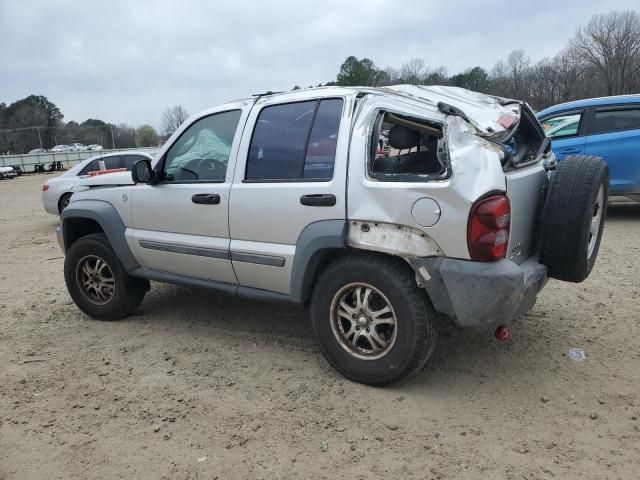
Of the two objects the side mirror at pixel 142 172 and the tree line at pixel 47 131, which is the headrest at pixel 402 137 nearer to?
the side mirror at pixel 142 172

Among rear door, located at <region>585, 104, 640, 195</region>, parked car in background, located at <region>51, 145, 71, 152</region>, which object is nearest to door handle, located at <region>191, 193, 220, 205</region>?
rear door, located at <region>585, 104, 640, 195</region>

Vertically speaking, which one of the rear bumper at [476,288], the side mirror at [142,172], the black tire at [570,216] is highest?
the side mirror at [142,172]

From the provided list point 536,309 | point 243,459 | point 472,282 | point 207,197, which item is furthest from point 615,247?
point 243,459

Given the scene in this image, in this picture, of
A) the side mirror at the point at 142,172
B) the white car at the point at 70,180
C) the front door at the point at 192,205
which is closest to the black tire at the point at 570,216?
the front door at the point at 192,205

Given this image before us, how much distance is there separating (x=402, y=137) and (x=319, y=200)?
0.75 m

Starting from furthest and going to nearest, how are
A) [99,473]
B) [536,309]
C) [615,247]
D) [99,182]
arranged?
[615,247], [99,182], [536,309], [99,473]

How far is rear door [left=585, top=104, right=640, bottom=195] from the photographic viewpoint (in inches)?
301

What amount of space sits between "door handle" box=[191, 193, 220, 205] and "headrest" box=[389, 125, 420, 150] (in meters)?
1.33

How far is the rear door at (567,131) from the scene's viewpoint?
8.09 meters

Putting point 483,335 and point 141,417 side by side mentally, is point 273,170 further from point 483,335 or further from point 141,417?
point 483,335

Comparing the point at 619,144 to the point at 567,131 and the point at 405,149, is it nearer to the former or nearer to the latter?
the point at 567,131

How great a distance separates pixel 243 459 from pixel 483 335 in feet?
7.30

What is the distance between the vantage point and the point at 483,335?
408 centimetres

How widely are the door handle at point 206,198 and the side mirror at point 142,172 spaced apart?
53 centimetres
